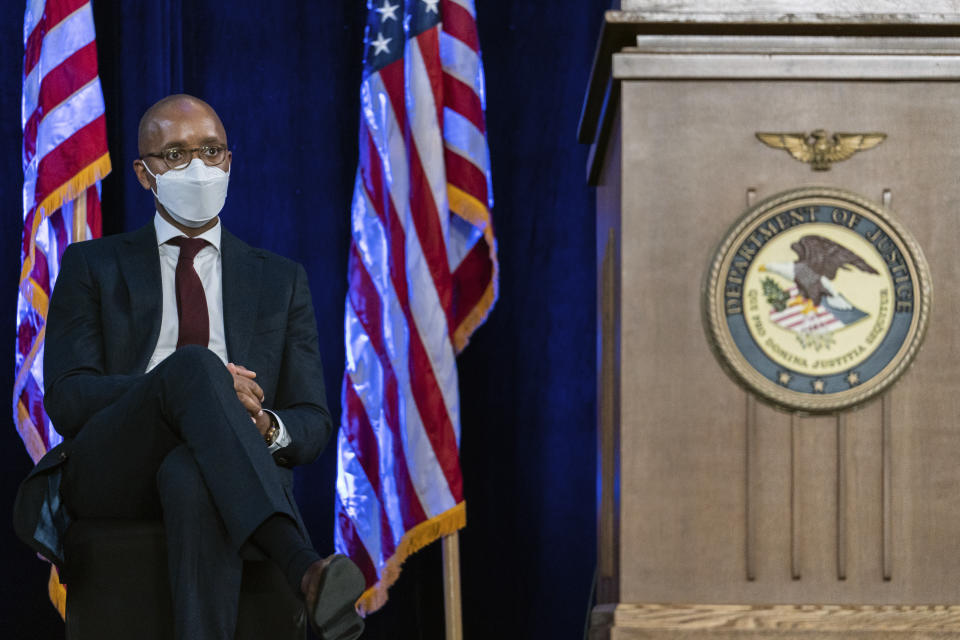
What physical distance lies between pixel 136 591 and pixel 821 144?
129 cm

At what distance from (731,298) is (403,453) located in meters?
1.43

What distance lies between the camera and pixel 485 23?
3.97 meters

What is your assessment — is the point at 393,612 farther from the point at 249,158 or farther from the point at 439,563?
the point at 249,158

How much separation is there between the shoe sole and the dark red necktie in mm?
635

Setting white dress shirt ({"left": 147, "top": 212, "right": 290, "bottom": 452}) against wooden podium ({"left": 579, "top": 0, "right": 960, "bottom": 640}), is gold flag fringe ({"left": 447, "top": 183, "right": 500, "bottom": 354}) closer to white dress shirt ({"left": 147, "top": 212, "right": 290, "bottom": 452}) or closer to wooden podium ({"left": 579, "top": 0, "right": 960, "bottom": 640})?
white dress shirt ({"left": 147, "top": 212, "right": 290, "bottom": 452})

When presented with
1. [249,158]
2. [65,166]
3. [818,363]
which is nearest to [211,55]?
[249,158]

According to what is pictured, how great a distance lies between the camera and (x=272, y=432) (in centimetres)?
221

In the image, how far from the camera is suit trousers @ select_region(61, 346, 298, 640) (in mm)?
1947

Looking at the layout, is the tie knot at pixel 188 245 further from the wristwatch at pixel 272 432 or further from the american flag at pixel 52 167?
the american flag at pixel 52 167

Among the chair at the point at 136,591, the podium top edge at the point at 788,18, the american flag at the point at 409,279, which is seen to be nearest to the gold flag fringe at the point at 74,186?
the american flag at the point at 409,279

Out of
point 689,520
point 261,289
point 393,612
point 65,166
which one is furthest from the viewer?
point 393,612

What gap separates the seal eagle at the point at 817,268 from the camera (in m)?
2.16

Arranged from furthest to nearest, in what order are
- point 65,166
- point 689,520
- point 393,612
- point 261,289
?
point 393,612 → point 65,166 → point 261,289 → point 689,520

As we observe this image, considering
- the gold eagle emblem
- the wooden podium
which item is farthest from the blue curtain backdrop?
the gold eagle emblem
